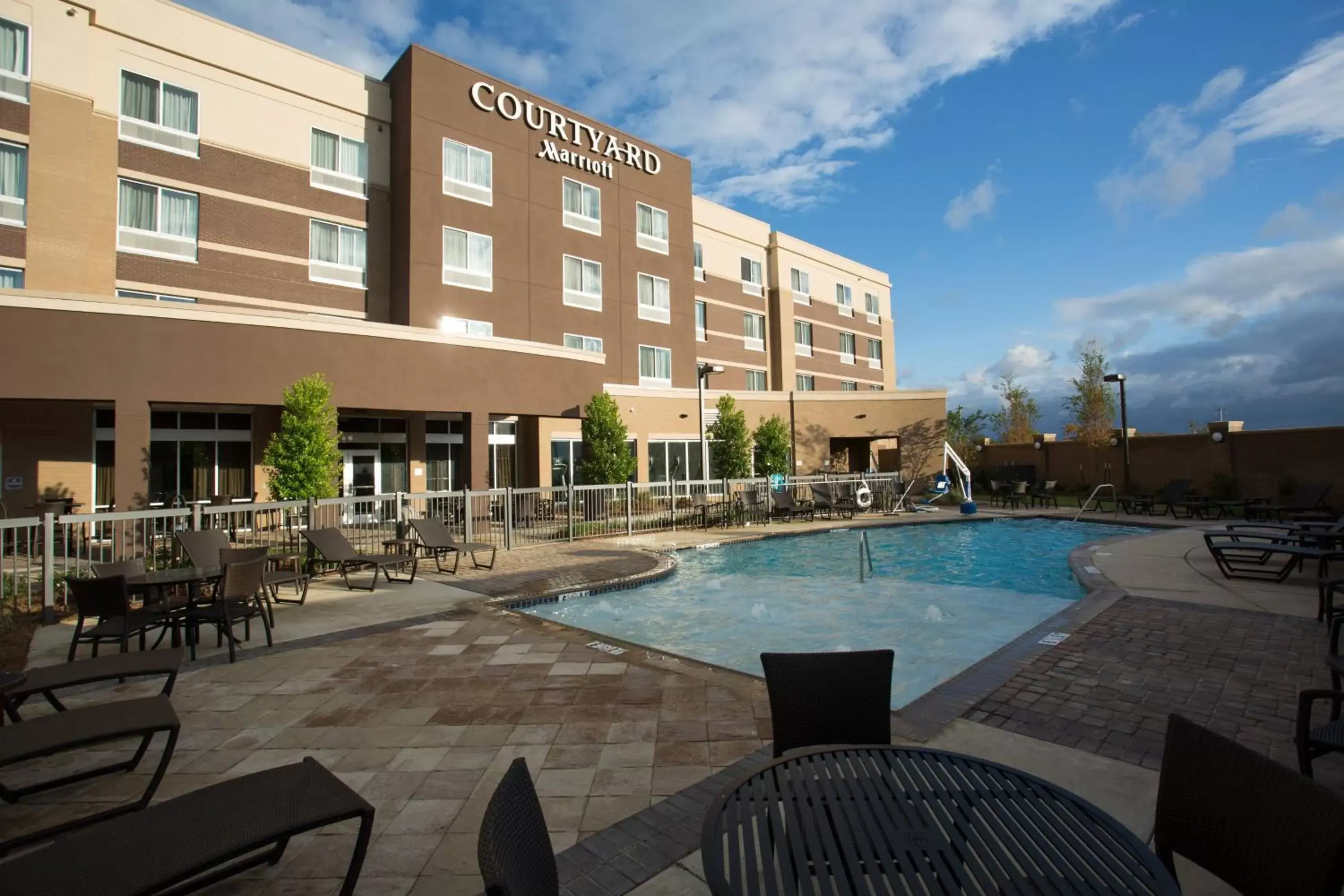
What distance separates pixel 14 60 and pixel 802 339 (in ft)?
114

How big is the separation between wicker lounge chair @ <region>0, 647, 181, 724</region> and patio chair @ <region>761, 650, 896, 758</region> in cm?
397

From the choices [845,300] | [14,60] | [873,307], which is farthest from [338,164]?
[873,307]

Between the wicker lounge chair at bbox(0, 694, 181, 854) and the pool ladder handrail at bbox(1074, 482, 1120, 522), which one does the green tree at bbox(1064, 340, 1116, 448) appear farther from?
the wicker lounge chair at bbox(0, 694, 181, 854)

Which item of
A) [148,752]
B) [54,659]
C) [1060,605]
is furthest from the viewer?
[1060,605]

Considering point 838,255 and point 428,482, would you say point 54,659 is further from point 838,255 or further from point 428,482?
point 838,255

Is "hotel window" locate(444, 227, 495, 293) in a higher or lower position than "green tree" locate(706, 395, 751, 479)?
higher

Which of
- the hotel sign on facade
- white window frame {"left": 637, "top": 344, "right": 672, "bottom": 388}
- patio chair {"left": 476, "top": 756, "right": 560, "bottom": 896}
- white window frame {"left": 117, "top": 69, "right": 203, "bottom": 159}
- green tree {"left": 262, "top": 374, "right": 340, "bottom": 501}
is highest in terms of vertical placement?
the hotel sign on facade

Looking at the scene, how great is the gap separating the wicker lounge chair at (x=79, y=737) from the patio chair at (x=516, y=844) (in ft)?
8.76

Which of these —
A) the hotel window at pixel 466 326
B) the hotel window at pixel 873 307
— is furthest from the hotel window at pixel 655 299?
the hotel window at pixel 873 307

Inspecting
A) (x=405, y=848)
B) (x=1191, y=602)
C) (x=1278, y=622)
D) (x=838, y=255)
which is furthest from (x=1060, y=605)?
(x=838, y=255)

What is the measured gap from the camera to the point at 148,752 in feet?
13.4

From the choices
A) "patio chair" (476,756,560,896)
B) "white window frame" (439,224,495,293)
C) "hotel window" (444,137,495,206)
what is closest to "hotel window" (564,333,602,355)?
"white window frame" (439,224,495,293)

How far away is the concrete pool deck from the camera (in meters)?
2.94

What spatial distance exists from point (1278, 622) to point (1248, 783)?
21.7ft
